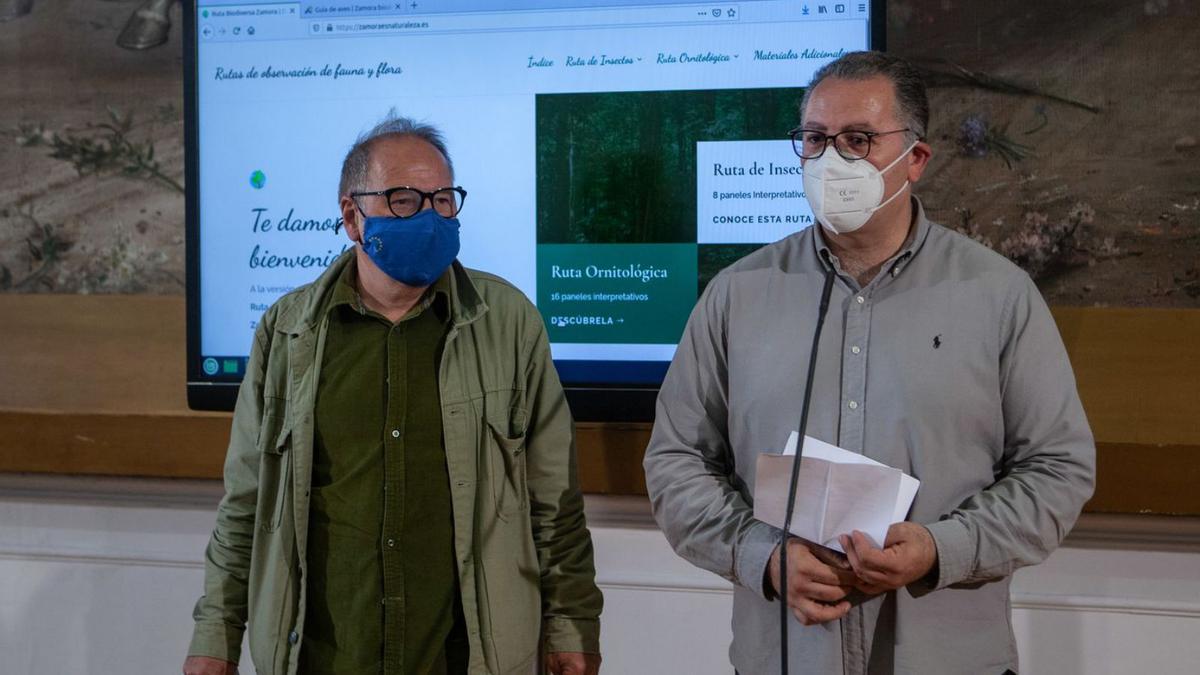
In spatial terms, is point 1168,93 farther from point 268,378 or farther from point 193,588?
point 193,588

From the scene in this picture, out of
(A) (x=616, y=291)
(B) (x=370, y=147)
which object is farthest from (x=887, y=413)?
(A) (x=616, y=291)

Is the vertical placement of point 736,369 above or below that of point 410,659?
above

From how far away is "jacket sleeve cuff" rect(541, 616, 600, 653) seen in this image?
1.78 m

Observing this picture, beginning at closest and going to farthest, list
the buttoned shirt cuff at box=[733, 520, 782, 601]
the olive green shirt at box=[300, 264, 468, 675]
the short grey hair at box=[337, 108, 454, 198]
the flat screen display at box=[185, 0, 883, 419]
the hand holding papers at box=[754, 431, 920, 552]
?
the hand holding papers at box=[754, 431, 920, 552] < the buttoned shirt cuff at box=[733, 520, 782, 601] < the olive green shirt at box=[300, 264, 468, 675] < the short grey hair at box=[337, 108, 454, 198] < the flat screen display at box=[185, 0, 883, 419]

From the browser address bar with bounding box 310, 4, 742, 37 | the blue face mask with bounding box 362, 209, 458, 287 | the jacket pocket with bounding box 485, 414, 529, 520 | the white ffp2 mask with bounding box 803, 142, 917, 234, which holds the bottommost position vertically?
the jacket pocket with bounding box 485, 414, 529, 520

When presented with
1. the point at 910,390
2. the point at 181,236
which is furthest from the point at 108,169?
the point at 910,390

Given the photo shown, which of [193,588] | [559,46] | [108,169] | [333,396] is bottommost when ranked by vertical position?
[193,588]

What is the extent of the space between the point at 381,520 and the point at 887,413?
0.77 m

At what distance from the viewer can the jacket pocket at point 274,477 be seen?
1715mm

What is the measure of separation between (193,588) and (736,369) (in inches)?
70.9

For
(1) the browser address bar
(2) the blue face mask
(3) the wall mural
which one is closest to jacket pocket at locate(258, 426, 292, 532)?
(2) the blue face mask

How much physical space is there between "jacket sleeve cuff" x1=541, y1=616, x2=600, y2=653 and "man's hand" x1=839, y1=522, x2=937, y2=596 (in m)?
0.54

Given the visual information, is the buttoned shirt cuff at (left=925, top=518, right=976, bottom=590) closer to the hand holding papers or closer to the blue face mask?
the hand holding papers

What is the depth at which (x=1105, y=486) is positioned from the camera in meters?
2.25
